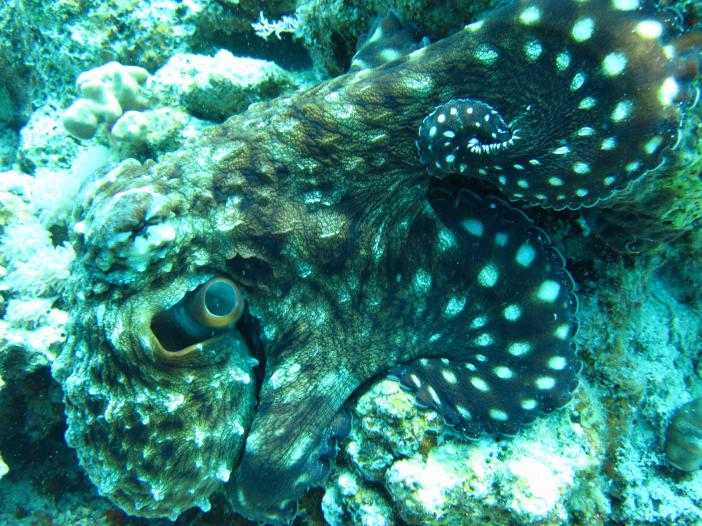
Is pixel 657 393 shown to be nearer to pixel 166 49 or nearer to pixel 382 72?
pixel 382 72

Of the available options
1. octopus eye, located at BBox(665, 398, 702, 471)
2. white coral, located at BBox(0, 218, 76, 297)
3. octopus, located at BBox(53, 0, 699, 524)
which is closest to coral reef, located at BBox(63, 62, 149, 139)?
white coral, located at BBox(0, 218, 76, 297)

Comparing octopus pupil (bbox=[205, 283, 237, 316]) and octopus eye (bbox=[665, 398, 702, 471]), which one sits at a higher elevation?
octopus pupil (bbox=[205, 283, 237, 316])

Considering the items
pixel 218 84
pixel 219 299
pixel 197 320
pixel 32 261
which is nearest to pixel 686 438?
pixel 219 299

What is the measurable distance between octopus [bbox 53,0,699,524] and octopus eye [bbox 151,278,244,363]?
0.6 inches

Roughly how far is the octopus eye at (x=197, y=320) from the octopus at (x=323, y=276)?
1 centimetres

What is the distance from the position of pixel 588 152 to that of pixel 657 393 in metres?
2.43

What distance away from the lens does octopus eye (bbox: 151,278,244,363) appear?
2760 mm

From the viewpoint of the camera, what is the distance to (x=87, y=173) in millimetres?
4230

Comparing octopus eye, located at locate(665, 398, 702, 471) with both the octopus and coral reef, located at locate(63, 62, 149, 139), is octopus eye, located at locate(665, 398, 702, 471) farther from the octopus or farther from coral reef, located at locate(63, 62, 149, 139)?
coral reef, located at locate(63, 62, 149, 139)

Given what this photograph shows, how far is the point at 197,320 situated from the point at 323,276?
3.01 feet

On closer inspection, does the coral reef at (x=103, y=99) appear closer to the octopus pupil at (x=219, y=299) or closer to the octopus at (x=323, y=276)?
the octopus at (x=323, y=276)

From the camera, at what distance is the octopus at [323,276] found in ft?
7.91

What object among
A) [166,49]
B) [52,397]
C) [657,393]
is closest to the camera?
[657,393]

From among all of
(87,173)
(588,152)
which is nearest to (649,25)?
(588,152)
